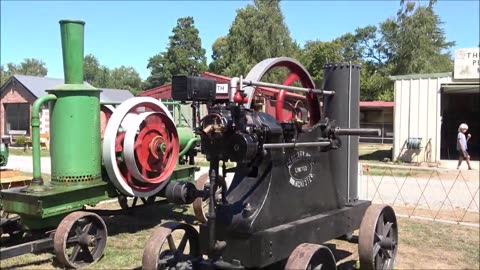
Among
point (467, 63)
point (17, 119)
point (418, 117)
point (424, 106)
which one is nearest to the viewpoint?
point (467, 63)

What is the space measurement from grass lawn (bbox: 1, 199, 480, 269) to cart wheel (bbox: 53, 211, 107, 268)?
0.47 feet

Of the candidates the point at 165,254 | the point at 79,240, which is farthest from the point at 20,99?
the point at 165,254

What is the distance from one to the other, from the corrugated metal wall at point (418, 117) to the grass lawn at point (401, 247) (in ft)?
32.1

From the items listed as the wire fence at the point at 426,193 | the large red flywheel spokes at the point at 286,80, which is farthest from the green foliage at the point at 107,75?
the large red flywheel spokes at the point at 286,80

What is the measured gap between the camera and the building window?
28.6 m

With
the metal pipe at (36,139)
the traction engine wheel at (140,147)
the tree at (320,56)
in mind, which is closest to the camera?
the metal pipe at (36,139)

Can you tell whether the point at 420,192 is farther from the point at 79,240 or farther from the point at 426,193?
the point at 79,240

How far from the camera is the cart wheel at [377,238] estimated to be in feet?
13.9

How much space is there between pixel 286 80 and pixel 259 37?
32.4m

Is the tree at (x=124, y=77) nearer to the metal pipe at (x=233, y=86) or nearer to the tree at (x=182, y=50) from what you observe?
the tree at (x=182, y=50)

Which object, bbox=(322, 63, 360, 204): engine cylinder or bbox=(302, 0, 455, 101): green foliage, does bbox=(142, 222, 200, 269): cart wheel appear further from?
bbox=(302, 0, 455, 101): green foliage

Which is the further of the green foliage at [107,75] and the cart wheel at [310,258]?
the green foliage at [107,75]

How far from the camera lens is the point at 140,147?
595cm

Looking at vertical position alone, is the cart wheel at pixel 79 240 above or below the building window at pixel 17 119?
below
